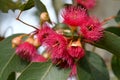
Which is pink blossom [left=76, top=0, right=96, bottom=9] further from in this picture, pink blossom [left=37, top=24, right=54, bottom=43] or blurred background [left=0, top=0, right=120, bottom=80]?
blurred background [left=0, top=0, right=120, bottom=80]

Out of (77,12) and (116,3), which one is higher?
(77,12)

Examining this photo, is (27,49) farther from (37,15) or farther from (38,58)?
(37,15)

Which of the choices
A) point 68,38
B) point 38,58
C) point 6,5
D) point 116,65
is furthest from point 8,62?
point 6,5

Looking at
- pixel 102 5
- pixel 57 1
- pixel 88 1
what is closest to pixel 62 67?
pixel 88 1

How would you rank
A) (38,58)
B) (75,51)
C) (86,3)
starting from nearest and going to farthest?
(75,51)
(38,58)
(86,3)

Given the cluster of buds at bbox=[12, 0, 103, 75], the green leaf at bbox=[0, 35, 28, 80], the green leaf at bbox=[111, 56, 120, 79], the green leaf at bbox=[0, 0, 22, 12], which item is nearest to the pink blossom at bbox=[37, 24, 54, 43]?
the cluster of buds at bbox=[12, 0, 103, 75]

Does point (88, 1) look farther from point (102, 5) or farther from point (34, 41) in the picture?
point (102, 5)
